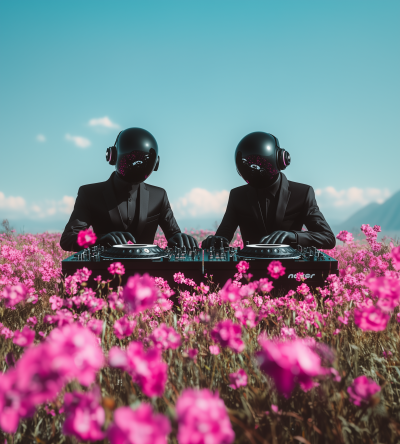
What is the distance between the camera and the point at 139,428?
585mm

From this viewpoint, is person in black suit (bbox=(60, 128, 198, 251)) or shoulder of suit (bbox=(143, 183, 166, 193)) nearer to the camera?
person in black suit (bbox=(60, 128, 198, 251))

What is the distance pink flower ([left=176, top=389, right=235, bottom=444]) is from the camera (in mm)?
583

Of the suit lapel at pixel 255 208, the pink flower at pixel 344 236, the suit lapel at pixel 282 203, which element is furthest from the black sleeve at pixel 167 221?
the pink flower at pixel 344 236

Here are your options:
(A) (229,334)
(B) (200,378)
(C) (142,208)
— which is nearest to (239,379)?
(B) (200,378)

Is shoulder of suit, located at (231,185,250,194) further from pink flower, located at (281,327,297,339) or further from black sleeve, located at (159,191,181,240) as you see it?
pink flower, located at (281,327,297,339)

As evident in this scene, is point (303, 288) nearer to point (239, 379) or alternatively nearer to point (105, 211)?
point (239, 379)

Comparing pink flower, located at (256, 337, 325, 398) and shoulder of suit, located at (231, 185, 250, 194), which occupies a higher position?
shoulder of suit, located at (231, 185, 250, 194)

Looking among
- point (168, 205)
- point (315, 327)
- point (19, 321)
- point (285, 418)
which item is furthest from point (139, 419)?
point (168, 205)

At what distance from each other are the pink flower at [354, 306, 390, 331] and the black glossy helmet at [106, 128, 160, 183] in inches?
117

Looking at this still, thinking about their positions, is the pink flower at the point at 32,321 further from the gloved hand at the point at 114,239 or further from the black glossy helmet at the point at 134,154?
the black glossy helmet at the point at 134,154

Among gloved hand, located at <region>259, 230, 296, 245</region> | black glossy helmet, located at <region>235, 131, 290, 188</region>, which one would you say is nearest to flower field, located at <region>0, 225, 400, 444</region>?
gloved hand, located at <region>259, 230, 296, 245</region>

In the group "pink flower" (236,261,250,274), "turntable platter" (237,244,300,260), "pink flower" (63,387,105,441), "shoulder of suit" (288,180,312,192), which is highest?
"shoulder of suit" (288,180,312,192)

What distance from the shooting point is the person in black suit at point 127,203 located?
12.1 feet

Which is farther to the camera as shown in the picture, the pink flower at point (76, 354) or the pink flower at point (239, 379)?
the pink flower at point (239, 379)
